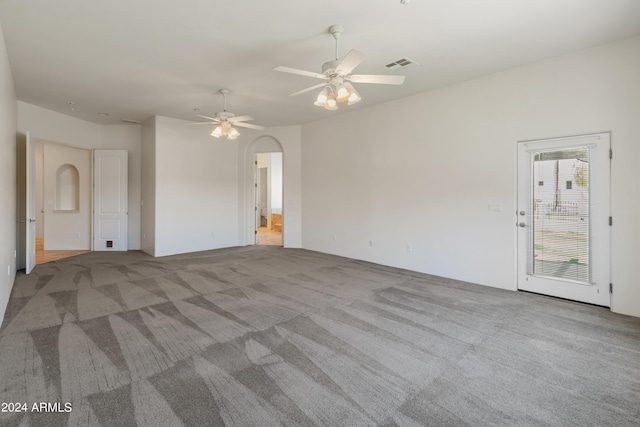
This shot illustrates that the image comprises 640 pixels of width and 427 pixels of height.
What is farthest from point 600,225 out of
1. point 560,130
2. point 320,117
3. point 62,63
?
point 62,63

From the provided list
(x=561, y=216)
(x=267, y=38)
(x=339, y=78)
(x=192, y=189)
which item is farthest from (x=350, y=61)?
(x=192, y=189)

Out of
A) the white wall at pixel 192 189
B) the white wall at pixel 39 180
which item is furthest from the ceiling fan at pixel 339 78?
the white wall at pixel 39 180

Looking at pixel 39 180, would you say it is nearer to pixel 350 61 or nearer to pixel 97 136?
pixel 97 136

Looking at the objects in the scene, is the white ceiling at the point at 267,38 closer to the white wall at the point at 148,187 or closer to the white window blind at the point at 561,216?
the white window blind at the point at 561,216

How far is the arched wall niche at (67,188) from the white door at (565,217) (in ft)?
32.4

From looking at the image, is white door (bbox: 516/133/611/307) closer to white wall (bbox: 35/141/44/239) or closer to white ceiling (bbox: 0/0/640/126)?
white ceiling (bbox: 0/0/640/126)

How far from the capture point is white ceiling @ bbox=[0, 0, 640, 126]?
2.83 meters

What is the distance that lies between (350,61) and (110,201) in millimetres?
7191

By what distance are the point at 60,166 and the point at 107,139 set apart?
5.19 ft

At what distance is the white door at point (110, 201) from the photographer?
283 inches

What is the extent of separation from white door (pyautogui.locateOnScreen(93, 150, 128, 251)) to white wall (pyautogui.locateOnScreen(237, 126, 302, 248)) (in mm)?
2827

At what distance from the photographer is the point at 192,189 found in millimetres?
7133

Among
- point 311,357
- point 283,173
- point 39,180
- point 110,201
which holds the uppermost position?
point 283,173

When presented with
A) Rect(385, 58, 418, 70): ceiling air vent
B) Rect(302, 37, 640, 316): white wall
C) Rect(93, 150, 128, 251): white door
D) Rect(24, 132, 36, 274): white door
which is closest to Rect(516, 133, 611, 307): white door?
Rect(302, 37, 640, 316): white wall
